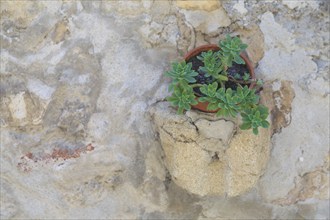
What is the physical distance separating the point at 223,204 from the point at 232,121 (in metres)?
0.37

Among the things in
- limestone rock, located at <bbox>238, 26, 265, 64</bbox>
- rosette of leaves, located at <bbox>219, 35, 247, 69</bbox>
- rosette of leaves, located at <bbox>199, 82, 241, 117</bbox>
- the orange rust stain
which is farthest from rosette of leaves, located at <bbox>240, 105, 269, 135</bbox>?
the orange rust stain

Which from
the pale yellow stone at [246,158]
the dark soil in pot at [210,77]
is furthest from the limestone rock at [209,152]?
the dark soil in pot at [210,77]

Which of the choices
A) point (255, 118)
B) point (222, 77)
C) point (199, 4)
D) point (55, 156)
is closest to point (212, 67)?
point (222, 77)

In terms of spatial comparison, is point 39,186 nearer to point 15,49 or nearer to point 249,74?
point 15,49

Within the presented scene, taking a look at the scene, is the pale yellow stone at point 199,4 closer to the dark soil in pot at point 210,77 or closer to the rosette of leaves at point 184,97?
the dark soil in pot at point 210,77

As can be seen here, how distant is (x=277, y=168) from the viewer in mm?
1865

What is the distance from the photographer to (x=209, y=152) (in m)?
1.73

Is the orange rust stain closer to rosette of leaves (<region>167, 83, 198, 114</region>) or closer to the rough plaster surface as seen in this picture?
the rough plaster surface

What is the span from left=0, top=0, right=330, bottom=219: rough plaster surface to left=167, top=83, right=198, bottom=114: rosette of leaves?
0.18 meters

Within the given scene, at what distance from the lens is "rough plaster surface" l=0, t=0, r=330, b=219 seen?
6.01 feet

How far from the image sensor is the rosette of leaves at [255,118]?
1607 mm

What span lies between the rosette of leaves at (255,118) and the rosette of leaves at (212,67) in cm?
13

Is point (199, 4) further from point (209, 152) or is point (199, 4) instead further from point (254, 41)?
point (209, 152)

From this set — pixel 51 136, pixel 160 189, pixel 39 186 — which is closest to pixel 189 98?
pixel 160 189
